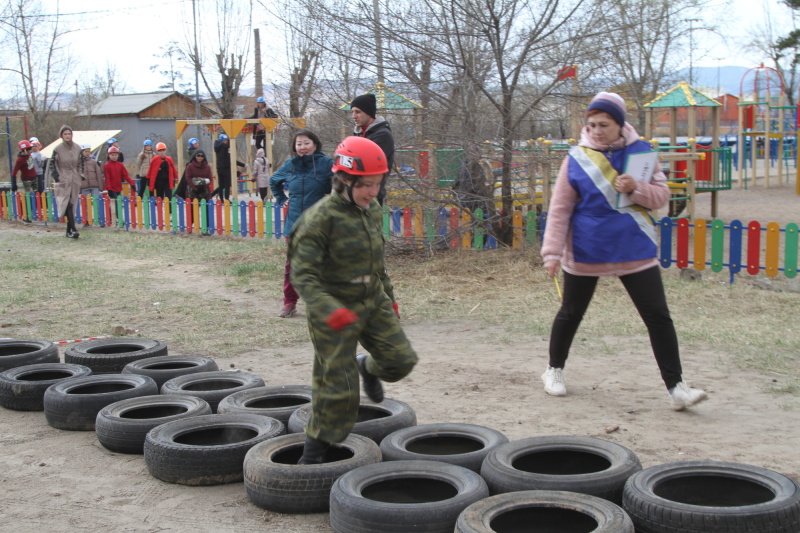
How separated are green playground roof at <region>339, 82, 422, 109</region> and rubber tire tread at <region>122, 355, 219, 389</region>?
602 centimetres

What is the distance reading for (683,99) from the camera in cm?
1725

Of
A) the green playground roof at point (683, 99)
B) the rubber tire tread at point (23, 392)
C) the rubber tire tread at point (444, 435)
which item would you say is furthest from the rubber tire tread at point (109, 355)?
the green playground roof at point (683, 99)

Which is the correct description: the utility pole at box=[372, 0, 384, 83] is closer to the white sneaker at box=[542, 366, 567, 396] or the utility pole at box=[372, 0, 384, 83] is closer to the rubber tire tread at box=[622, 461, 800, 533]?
the white sneaker at box=[542, 366, 567, 396]

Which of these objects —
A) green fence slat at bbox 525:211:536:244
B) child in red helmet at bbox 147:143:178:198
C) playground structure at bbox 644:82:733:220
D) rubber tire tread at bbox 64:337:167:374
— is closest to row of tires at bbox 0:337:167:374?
rubber tire tread at bbox 64:337:167:374

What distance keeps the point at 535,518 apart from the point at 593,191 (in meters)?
2.25

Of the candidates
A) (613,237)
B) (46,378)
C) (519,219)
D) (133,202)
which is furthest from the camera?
(133,202)

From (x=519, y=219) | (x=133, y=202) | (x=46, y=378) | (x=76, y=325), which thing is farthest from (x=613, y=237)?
(x=133, y=202)

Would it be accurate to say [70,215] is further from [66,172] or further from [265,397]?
[265,397]

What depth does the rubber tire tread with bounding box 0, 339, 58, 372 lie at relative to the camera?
5.94 metres

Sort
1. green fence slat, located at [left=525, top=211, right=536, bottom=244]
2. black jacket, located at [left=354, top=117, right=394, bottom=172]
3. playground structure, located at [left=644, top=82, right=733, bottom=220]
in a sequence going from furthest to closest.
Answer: playground structure, located at [left=644, top=82, right=733, bottom=220], green fence slat, located at [left=525, top=211, right=536, bottom=244], black jacket, located at [left=354, top=117, right=394, bottom=172]

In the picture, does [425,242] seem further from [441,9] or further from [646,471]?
[646,471]

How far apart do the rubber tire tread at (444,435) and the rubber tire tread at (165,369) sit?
205 centimetres

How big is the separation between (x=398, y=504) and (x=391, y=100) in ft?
28.1

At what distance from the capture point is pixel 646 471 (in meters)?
3.49
